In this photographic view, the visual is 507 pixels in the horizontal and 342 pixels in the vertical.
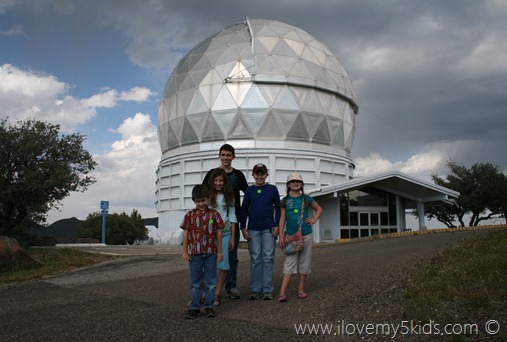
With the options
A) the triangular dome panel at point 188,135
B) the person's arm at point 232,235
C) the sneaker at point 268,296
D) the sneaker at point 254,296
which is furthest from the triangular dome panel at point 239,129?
the sneaker at point 268,296

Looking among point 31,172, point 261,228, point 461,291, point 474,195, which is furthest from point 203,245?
point 474,195

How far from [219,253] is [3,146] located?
641 inches

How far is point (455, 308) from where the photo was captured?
4.34 meters

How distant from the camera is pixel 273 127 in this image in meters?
28.2

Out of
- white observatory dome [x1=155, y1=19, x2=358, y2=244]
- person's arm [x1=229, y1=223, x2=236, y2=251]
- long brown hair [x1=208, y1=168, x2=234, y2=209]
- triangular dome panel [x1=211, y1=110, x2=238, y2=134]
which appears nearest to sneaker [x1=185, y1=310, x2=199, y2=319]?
person's arm [x1=229, y1=223, x2=236, y2=251]

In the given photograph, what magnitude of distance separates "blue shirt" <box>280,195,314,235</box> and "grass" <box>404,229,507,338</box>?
1.57 metres

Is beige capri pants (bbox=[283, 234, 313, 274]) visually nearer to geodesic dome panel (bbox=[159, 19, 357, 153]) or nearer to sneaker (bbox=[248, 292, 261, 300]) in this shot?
sneaker (bbox=[248, 292, 261, 300])

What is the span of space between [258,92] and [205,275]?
23313 millimetres

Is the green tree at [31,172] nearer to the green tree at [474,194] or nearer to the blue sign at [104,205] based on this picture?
the blue sign at [104,205]

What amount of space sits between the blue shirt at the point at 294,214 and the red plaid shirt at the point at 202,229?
43.7 inches

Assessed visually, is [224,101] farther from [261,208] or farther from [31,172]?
[261,208]

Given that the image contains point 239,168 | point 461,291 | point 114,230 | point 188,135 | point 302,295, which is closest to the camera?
point 461,291

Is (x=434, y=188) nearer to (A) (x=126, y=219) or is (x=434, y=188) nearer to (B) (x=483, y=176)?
(B) (x=483, y=176)

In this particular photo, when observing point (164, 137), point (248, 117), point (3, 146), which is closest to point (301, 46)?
point (248, 117)
